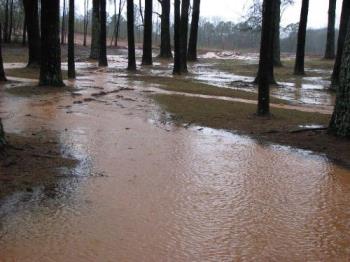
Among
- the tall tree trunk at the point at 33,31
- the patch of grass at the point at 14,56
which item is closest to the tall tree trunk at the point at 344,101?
the tall tree trunk at the point at 33,31

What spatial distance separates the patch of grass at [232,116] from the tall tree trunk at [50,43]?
3468 mm

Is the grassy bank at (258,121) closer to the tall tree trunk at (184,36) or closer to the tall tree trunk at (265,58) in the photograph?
the tall tree trunk at (265,58)

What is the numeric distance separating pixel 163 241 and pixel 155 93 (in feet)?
33.6

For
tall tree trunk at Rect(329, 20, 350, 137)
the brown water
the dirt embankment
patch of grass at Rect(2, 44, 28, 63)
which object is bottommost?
patch of grass at Rect(2, 44, 28, 63)

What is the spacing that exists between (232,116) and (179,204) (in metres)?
5.82

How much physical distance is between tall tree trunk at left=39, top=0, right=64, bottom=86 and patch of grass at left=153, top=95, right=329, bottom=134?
3468mm

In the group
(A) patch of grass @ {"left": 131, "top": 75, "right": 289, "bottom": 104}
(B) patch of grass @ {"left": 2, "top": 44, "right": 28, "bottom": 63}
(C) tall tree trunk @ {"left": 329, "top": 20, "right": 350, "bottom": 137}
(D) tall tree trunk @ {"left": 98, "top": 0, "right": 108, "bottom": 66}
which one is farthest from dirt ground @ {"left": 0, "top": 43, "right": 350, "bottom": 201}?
(B) patch of grass @ {"left": 2, "top": 44, "right": 28, "bottom": 63}

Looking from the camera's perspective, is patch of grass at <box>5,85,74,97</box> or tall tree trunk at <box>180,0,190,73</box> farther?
tall tree trunk at <box>180,0,190,73</box>

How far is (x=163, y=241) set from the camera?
450cm

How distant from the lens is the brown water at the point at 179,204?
4.36m

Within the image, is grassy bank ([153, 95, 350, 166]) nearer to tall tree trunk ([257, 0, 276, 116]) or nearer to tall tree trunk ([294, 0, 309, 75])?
tall tree trunk ([257, 0, 276, 116])

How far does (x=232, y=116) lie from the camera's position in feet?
36.3

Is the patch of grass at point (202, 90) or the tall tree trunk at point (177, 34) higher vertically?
the tall tree trunk at point (177, 34)

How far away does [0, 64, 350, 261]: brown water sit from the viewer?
14.3 feet
